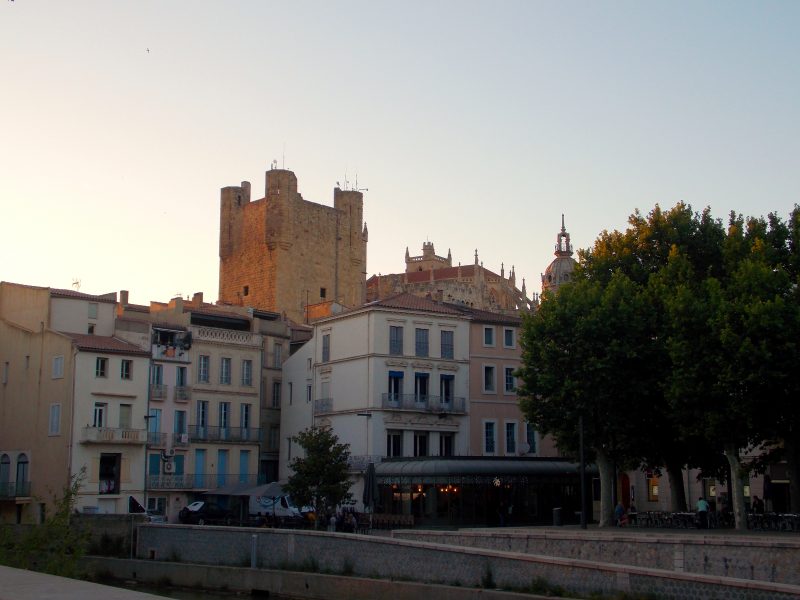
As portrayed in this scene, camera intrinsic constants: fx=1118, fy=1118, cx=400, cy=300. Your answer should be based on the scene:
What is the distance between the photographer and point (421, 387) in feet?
194

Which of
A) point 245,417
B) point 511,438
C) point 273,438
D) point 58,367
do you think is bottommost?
point 511,438

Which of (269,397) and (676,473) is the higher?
(269,397)

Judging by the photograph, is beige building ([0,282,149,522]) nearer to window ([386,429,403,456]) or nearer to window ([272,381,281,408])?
window ([272,381,281,408])

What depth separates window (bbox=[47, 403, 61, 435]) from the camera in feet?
174

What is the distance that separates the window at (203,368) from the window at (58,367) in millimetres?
8473

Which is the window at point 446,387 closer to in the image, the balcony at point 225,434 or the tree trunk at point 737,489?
the balcony at point 225,434

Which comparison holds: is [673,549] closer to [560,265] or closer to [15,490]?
[15,490]

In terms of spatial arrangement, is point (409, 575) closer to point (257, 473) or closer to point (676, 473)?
point (676, 473)

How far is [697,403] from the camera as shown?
38.9 metres

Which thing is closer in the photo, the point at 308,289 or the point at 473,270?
the point at 308,289

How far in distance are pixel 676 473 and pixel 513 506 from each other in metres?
9.87

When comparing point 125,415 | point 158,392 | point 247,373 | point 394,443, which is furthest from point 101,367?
point 394,443

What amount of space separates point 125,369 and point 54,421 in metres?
4.16

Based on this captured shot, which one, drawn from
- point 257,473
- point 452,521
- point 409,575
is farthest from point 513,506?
point 409,575
